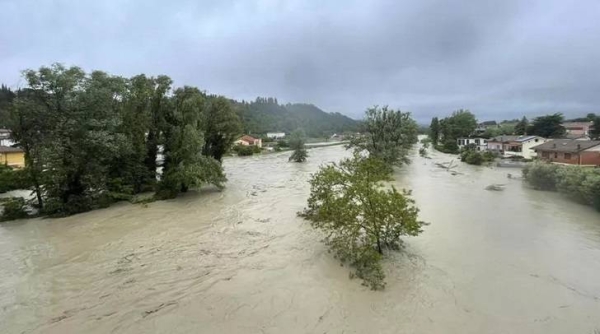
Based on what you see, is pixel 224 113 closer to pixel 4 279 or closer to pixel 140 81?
pixel 140 81

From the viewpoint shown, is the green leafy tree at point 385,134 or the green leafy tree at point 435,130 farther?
the green leafy tree at point 435,130

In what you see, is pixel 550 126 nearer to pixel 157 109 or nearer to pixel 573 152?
pixel 573 152

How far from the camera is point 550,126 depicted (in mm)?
64125

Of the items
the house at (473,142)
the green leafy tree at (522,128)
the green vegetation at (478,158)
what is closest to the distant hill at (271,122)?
the house at (473,142)

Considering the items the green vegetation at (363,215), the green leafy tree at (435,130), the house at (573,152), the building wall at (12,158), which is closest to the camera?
the green vegetation at (363,215)

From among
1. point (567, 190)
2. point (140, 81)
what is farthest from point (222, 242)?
point (567, 190)

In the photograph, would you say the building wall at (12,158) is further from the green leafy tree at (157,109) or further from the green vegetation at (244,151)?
the green vegetation at (244,151)

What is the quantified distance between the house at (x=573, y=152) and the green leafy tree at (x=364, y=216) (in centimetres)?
3689

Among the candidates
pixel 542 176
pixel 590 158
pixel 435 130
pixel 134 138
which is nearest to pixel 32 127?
pixel 134 138

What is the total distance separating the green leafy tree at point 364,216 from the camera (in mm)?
10366

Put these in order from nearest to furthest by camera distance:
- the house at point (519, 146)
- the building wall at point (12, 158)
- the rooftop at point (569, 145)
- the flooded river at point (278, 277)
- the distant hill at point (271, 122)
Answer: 1. the flooded river at point (278, 277)
2. the building wall at point (12, 158)
3. the rooftop at point (569, 145)
4. the house at point (519, 146)
5. the distant hill at point (271, 122)

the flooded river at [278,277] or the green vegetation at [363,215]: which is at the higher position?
the green vegetation at [363,215]

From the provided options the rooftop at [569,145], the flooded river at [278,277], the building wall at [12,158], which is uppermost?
the building wall at [12,158]

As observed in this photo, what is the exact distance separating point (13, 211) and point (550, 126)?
257 feet
